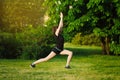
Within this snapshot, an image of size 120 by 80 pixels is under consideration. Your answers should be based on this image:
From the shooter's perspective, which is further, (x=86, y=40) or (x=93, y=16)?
(x=86, y=40)

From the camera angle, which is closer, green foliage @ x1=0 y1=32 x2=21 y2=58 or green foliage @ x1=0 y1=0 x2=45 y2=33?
green foliage @ x1=0 y1=32 x2=21 y2=58

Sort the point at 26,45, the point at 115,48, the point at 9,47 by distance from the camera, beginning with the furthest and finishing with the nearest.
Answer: the point at 115,48 < the point at 26,45 < the point at 9,47

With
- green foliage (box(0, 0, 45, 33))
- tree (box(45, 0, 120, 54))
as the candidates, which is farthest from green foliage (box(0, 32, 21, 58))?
green foliage (box(0, 0, 45, 33))

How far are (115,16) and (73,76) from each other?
46.3 ft

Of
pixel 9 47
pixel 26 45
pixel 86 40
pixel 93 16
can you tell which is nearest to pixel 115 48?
pixel 93 16

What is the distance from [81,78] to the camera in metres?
12.6

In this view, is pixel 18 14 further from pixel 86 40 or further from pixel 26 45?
pixel 26 45

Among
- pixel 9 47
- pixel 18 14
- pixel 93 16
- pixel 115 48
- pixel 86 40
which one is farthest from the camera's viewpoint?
pixel 18 14

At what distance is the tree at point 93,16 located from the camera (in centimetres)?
2548

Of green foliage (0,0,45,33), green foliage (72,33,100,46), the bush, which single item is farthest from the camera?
green foliage (0,0,45,33)

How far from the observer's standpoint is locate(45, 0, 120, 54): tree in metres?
25.5

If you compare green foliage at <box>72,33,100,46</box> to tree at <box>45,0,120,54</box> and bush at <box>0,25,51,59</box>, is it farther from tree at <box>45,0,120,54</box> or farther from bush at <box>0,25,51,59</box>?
bush at <box>0,25,51,59</box>

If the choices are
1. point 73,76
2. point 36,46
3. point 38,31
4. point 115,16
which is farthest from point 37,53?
point 73,76

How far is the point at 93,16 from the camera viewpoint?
25922 millimetres
